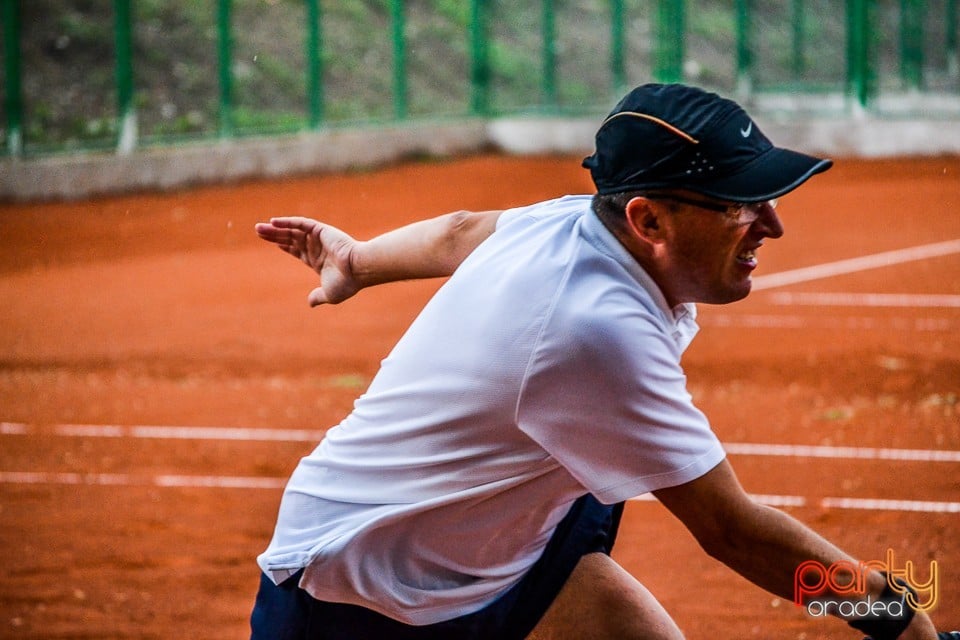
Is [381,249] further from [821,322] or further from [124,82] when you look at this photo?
[124,82]

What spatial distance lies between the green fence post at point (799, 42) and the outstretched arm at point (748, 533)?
3233 centimetres

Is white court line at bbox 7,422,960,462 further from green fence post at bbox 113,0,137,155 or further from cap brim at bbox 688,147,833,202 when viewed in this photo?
green fence post at bbox 113,0,137,155

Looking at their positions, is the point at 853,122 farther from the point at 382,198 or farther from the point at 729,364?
the point at 729,364

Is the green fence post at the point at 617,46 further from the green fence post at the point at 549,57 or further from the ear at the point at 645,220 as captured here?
the ear at the point at 645,220

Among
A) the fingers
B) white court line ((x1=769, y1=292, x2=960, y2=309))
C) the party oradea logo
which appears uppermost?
the fingers

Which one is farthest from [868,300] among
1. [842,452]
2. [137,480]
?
[137,480]

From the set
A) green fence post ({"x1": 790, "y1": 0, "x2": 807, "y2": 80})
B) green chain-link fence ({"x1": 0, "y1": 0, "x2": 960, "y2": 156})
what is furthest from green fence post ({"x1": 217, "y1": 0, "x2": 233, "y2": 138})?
green fence post ({"x1": 790, "y1": 0, "x2": 807, "y2": 80})

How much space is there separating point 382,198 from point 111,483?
44.9 ft

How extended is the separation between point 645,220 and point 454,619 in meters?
0.93

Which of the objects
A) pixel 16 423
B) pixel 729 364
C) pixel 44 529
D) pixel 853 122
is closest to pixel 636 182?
pixel 44 529

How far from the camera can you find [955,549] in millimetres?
6199

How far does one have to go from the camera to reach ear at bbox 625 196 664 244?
274cm

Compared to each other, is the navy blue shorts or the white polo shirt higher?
the white polo shirt

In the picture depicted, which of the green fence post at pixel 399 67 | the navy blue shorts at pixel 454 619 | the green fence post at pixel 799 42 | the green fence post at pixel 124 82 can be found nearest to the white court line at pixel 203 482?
the navy blue shorts at pixel 454 619
